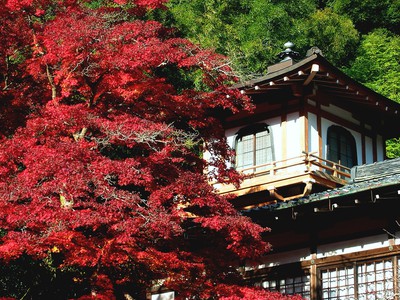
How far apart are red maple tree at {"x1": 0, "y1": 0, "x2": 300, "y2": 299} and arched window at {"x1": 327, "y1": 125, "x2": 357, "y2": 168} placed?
18.6 feet

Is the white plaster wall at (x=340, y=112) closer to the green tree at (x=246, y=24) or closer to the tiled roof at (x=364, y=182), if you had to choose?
the tiled roof at (x=364, y=182)

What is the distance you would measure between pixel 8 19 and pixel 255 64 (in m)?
21.2

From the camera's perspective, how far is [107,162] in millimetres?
12555

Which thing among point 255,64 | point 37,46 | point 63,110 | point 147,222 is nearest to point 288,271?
point 147,222

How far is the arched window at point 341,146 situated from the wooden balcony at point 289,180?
683 millimetres

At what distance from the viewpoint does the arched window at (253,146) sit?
2038cm

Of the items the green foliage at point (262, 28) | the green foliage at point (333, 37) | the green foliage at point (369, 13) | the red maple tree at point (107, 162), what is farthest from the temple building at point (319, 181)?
the green foliage at point (369, 13)

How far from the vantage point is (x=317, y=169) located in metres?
19.0

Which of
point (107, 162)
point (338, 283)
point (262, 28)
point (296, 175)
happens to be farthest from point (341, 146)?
point (262, 28)

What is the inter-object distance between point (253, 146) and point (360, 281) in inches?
280

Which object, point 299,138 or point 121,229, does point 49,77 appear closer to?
point 121,229

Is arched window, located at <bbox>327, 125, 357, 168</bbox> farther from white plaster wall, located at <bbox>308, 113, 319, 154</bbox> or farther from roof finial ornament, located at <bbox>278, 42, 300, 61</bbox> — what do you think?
roof finial ornament, located at <bbox>278, 42, 300, 61</bbox>

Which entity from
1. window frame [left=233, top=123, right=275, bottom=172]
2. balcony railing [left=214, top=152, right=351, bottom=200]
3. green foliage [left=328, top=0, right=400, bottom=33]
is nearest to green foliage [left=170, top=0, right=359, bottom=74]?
green foliage [left=328, top=0, right=400, bottom=33]

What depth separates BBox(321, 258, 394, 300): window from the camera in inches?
551
